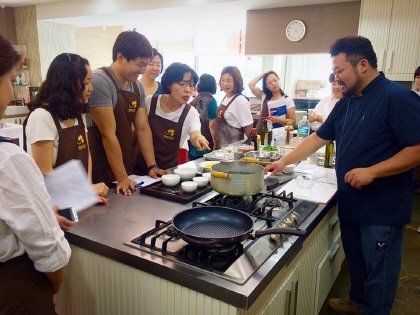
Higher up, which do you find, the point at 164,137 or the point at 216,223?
the point at 164,137

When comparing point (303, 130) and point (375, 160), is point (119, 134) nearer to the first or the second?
point (375, 160)

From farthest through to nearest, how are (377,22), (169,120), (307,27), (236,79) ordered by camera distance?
1. (307,27)
2. (377,22)
3. (236,79)
4. (169,120)

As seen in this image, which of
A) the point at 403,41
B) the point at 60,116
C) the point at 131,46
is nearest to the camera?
the point at 60,116

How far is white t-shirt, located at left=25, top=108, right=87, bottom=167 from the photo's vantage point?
1400 millimetres

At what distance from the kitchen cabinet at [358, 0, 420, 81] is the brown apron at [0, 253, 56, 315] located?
4.42 m

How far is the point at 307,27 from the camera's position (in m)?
4.93

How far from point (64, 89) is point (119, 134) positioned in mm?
553

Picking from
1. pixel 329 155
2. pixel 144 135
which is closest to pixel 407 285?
pixel 329 155

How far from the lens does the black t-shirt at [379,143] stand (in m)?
1.46

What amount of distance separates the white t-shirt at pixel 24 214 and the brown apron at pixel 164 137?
52.6 inches

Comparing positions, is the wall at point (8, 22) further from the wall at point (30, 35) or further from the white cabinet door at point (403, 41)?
the white cabinet door at point (403, 41)

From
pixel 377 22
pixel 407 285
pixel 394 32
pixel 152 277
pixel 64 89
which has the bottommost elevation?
pixel 407 285

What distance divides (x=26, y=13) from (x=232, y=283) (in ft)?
21.3

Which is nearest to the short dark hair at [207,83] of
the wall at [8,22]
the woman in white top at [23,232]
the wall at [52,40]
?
the woman in white top at [23,232]
